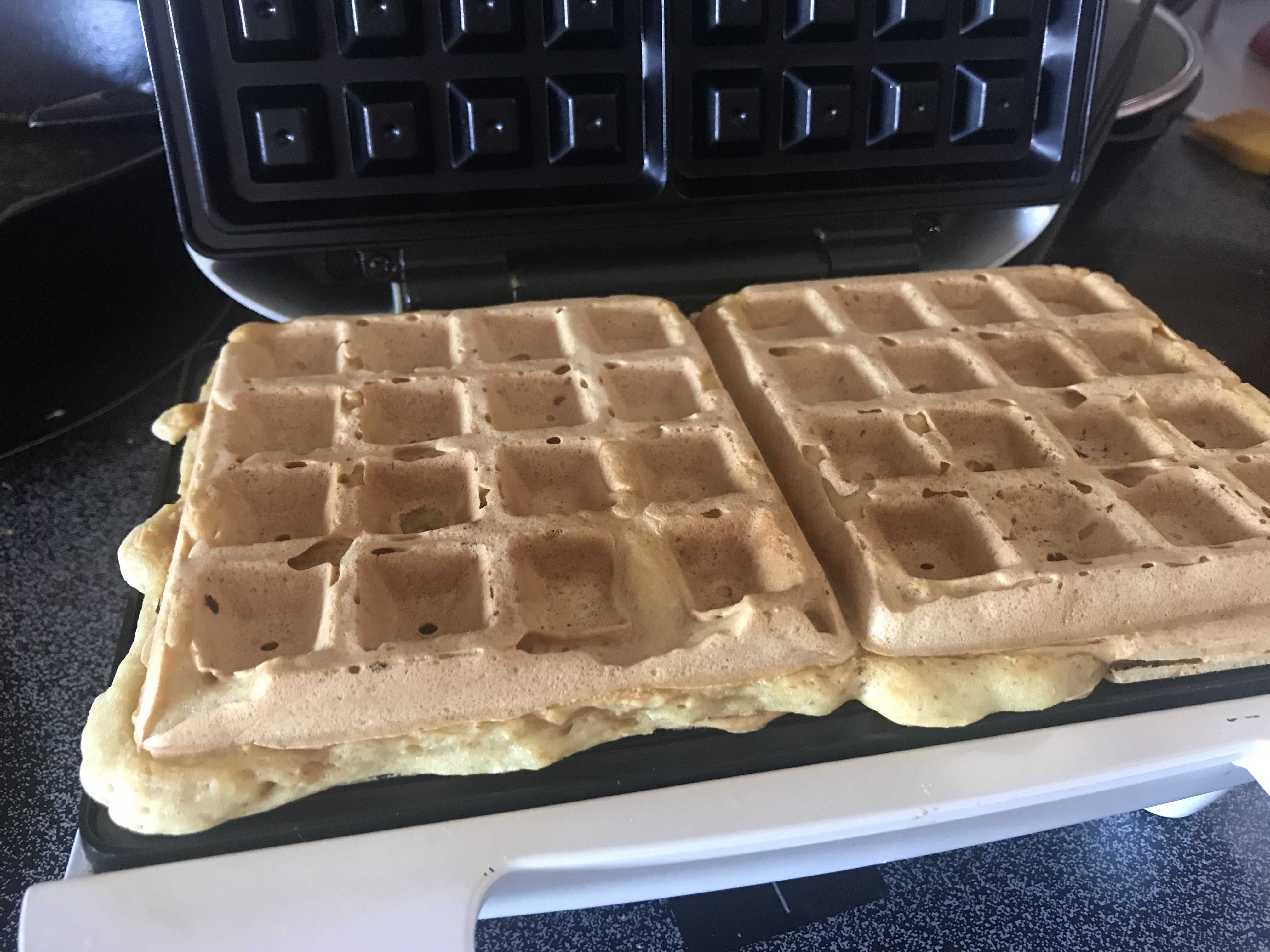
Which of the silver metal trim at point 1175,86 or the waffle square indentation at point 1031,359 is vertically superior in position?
the silver metal trim at point 1175,86

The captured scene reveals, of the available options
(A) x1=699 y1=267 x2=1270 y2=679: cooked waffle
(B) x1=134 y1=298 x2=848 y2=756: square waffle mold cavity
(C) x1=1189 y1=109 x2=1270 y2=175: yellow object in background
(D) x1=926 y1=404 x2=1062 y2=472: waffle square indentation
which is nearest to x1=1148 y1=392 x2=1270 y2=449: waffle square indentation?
(A) x1=699 y1=267 x2=1270 y2=679: cooked waffle

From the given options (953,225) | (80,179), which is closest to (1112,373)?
(953,225)

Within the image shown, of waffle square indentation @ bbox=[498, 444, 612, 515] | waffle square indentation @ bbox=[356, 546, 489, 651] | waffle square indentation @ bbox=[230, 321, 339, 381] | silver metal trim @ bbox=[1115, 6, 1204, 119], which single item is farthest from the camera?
silver metal trim @ bbox=[1115, 6, 1204, 119]

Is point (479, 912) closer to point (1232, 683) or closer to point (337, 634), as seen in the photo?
point (337, 634)

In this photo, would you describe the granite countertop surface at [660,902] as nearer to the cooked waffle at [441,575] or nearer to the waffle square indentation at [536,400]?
the cooked waffle at [441,575]

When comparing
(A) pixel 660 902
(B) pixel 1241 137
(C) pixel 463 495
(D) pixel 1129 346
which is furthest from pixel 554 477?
(B) pixel 1241 137

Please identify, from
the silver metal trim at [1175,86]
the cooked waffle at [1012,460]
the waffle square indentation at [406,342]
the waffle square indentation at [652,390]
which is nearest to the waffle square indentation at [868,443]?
the cooked waffle at [1012,460]

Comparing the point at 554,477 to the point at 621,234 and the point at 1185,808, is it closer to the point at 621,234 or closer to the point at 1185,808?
the point at 621,234

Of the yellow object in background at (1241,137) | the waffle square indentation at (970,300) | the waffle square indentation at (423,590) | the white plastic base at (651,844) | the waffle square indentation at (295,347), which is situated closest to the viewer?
the white plastic base at (651,844)

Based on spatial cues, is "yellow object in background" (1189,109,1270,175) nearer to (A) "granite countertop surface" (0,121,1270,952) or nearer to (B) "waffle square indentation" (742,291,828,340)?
(B) "waffle square indentation" (742,291,828,340)
